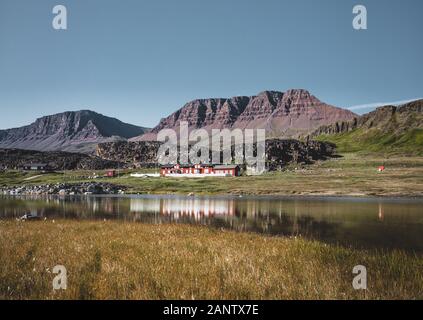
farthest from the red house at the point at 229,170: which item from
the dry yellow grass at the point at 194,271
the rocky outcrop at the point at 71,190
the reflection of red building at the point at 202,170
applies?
the dry yellow grass at the point at 194,271

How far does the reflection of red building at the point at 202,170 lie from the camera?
15125 centimetres

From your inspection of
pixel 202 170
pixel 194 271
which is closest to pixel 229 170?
pixel 202 170

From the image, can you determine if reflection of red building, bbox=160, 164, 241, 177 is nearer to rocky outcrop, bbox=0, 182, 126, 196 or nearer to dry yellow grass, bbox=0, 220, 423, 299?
rocky outcrop, bbox=0, 182, 126, 196

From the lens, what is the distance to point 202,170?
16212 cm

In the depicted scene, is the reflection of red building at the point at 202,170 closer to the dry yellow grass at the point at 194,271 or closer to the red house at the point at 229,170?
the red house at the point at 229,170

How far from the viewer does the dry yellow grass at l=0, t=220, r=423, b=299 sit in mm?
9219

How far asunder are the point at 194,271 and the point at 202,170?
151 metres

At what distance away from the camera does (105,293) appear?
29.8 feet

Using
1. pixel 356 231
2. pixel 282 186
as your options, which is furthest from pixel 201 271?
pixel 282 186

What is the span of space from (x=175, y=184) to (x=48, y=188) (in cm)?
3939

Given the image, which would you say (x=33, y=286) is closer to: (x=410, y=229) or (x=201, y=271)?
(x=201, y=271)

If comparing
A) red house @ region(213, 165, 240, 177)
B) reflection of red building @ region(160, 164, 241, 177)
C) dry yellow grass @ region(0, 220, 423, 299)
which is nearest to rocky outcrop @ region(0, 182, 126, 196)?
reflection of red building @ region(160, 164, 241, 177)

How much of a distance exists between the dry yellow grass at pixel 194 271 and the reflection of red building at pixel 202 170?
13207 cm
